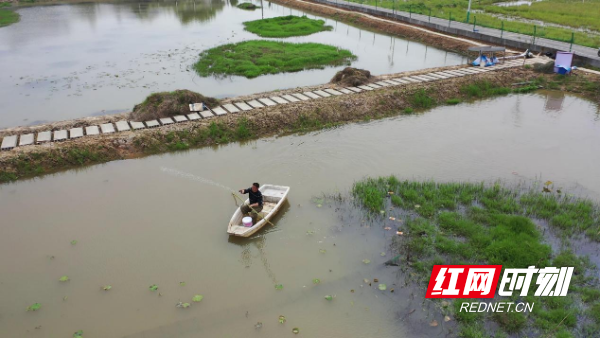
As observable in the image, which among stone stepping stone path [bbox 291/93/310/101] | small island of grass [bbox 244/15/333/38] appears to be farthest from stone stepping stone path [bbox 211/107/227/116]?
small island of grass [bbox 244/15/333/38]

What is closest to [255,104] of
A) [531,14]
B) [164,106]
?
[164,106]

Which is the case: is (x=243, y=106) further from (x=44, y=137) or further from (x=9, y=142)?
(x=9, y=142)

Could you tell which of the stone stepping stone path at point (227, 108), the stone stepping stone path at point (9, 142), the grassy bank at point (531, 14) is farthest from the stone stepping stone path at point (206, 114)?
the grassy bank at point (531, 14)

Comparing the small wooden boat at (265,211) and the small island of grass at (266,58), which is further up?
the small island of grass at (266,58)

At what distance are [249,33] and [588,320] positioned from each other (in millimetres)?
32731

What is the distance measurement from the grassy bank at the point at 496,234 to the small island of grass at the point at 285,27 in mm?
25190

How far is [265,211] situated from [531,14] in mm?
38381

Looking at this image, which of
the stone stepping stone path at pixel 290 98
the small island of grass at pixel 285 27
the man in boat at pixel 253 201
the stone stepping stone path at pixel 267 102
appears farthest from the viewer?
the small island of grass at pixel 285 27

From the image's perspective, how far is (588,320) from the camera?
7219 mm

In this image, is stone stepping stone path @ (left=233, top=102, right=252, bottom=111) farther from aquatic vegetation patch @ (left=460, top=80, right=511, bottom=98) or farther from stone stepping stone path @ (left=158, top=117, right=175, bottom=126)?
aquatic vegetation patch @ (left=460, top=80, right=511, bottom=98)

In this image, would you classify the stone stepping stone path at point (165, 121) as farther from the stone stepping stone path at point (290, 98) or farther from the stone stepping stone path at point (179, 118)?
the stone stepping stone path at point (290, 98)

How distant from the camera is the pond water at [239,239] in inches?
303

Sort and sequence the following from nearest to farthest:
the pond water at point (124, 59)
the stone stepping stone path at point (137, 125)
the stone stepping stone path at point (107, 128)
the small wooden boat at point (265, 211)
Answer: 1. the small wooden boat at point (265, 211)
2. the stone stepping stone path at point (107, 128)
3. the stone stepping stone path at point (137, 125)
4. the pond water at point (124, 59)

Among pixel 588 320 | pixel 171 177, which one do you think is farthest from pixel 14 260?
pixel 588 320
